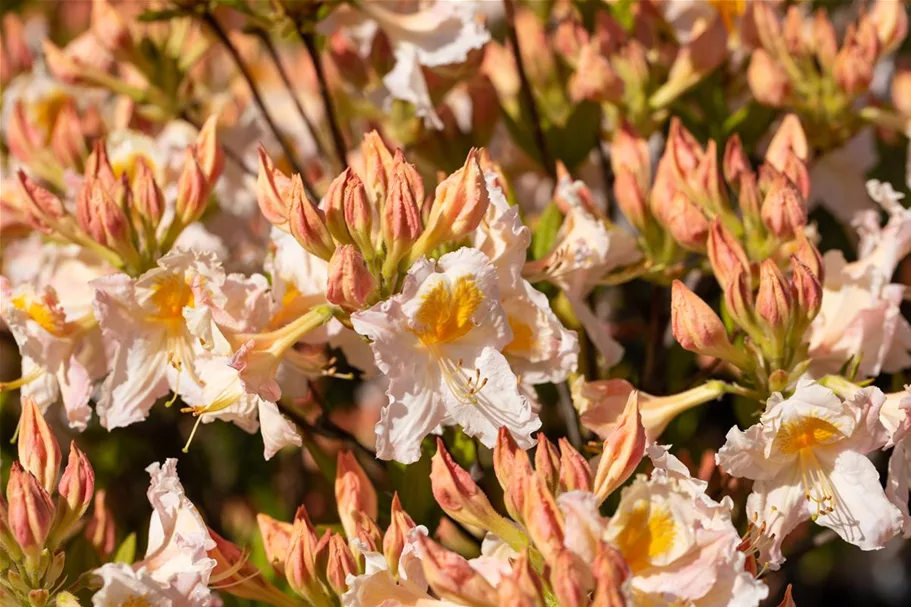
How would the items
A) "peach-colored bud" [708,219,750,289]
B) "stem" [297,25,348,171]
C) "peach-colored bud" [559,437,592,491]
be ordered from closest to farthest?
"peach-colored bud" [559,437,592,491], "peach-colored bud" [708,219,750,289], "stem" [297,25,348,171]

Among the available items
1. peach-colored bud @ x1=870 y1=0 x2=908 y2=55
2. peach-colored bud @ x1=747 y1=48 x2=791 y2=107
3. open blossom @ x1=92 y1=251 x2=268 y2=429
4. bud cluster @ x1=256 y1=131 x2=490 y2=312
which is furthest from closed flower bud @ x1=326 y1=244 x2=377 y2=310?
peach-colored bud @ x1=870 y1=0 x2=908 y2=55

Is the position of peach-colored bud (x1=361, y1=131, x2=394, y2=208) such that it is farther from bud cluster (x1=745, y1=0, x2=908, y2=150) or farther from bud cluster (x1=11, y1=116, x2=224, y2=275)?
bud cluster (x1=745, y1=0, x2=908, y2=150)

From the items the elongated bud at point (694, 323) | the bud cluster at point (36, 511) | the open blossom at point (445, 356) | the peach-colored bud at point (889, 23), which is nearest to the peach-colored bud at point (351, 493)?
the open blossom at point (445, 356)

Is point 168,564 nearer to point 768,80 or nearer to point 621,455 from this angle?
point 621,455

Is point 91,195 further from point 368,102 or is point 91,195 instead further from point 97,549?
point 368,102

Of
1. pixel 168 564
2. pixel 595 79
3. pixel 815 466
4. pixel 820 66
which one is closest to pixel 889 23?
pixel 820 66

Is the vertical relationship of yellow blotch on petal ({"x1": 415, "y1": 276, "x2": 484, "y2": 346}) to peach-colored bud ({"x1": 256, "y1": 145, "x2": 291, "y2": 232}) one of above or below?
below
